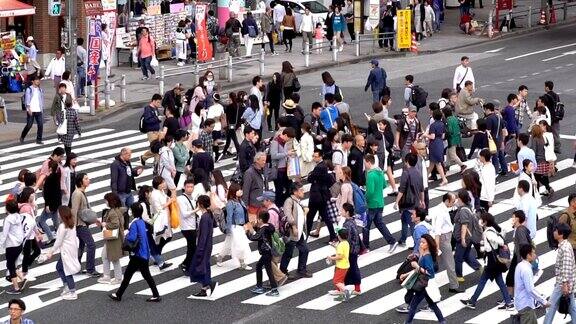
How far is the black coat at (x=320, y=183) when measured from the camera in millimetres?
24625

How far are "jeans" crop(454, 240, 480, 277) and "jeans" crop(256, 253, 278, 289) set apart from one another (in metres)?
2.79

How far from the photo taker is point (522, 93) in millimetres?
30984

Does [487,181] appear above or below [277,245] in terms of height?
above

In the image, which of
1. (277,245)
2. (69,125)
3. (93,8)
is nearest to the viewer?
(277,245)

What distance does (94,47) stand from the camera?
127ft

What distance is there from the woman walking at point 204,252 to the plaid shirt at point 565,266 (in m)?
5.22

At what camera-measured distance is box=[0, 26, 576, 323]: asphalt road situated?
21.3 meters

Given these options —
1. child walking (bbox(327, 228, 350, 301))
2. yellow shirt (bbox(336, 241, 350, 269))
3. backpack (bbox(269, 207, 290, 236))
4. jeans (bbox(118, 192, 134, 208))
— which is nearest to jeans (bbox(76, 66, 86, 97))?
jeans (bbox(118, 192, 134, 208))

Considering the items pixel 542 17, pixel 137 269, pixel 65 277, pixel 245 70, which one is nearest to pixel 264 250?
pixel 137 269

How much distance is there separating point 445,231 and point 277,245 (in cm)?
251

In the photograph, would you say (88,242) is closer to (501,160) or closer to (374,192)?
(374,192)

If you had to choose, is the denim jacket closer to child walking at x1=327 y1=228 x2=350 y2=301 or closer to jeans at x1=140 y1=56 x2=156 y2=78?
child walking at x1=327 y1=228 x2=350 y2=301

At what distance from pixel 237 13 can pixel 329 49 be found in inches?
154

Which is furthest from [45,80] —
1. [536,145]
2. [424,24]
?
[536,145]
